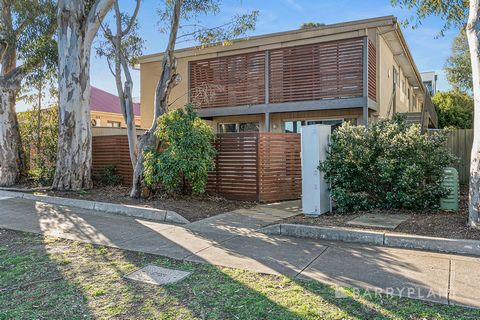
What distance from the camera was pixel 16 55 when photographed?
44.2 feet

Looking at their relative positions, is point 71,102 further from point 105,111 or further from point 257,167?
point 105,111

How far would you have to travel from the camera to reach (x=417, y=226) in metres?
6.27

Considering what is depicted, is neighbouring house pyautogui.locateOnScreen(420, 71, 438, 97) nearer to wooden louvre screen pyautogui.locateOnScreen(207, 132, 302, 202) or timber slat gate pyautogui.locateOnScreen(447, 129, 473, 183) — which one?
timber slat gate pyautogui.locateOnScreen(447, 129, 473, 183)

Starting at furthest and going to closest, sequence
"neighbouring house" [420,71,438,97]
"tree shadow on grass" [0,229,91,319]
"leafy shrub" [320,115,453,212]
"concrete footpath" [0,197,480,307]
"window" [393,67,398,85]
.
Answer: "neighbouring house" [420,71,438,97] → "window" [393,67,398,85] → "leafy shrub" [320,115,453,212] → "concrete footpath" [0,197,480,307] → "tree shadow on grass" [0,229,91,319]

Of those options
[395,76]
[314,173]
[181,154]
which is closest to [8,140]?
[181,154]

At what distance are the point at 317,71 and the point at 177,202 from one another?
744 centimetres

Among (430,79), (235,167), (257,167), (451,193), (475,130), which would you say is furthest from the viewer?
(430,79)

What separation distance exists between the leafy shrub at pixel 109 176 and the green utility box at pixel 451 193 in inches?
369

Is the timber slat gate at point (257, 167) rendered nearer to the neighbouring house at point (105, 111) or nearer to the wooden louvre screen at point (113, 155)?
the wooden louvre screen at point (113, 155)

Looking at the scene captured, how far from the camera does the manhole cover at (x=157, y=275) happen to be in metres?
4.38

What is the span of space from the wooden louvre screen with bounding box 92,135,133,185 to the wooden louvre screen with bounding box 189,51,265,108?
3658 mm

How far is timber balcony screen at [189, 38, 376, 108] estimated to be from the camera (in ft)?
42.3

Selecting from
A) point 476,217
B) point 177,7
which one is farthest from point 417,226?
point 177,7

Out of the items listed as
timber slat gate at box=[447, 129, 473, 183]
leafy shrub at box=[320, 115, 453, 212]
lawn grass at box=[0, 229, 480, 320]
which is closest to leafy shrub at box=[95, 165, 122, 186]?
lawn grass at box=[0, 229, 480, 320]
